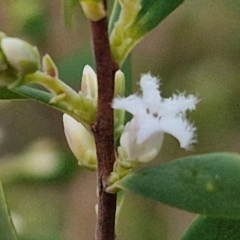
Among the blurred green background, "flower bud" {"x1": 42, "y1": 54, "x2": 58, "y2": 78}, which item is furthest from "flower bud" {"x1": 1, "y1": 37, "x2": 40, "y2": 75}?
the blurred green background

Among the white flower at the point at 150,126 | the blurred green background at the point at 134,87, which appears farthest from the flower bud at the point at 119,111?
the blurred green background at the point at 134,87

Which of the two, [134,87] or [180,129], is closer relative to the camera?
[180,129]

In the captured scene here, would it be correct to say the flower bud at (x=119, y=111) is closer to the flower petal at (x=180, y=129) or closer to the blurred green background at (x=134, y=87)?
the flower petal at (x=180, y=129)

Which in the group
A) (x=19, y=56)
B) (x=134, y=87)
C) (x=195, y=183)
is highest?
(x=19, y=56)

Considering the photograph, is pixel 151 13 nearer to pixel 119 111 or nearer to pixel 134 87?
pixel 119 111

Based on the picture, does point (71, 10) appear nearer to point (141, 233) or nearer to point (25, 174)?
point (25, 174)

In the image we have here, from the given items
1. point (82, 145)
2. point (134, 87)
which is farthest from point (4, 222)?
point (134, 87)
